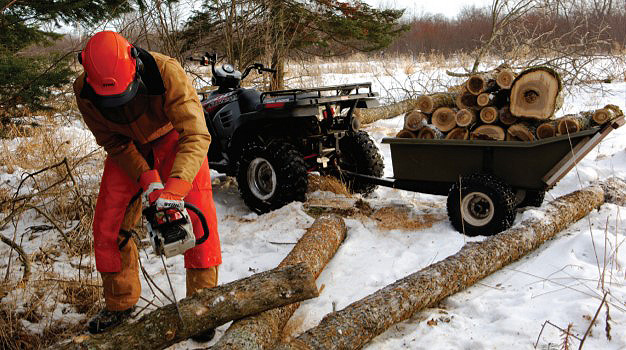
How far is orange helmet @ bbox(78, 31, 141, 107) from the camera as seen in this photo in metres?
2.24

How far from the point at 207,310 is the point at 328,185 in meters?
2.99

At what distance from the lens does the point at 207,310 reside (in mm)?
2258

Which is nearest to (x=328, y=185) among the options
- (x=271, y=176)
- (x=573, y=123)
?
(x=271, y=176)

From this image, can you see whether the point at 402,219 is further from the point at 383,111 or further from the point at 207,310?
the point at 383,111

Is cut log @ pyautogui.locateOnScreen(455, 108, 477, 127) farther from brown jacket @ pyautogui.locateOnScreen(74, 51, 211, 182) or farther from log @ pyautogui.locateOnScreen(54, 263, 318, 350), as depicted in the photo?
brown jacket @ pyautogui.locateOnScreen(74, 51, 211, 182)

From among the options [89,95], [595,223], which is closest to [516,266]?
[595,223]

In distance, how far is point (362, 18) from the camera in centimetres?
1010

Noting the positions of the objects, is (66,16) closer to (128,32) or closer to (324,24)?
(128,32)

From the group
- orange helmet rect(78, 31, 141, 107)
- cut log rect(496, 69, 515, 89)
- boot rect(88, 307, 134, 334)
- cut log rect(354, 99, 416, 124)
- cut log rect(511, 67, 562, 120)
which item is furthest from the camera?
cut log rect(354, 99, 416, 124)

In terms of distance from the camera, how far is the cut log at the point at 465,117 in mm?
3891

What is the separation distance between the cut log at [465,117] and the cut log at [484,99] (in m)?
0.09

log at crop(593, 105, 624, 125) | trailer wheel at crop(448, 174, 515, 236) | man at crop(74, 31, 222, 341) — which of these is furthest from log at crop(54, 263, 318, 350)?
log at crop(593, 105, 624, 125)

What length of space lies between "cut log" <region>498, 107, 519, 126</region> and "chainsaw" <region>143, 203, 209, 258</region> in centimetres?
270

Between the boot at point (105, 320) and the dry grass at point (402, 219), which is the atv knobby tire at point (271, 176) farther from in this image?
the boot at point (105, 320)
